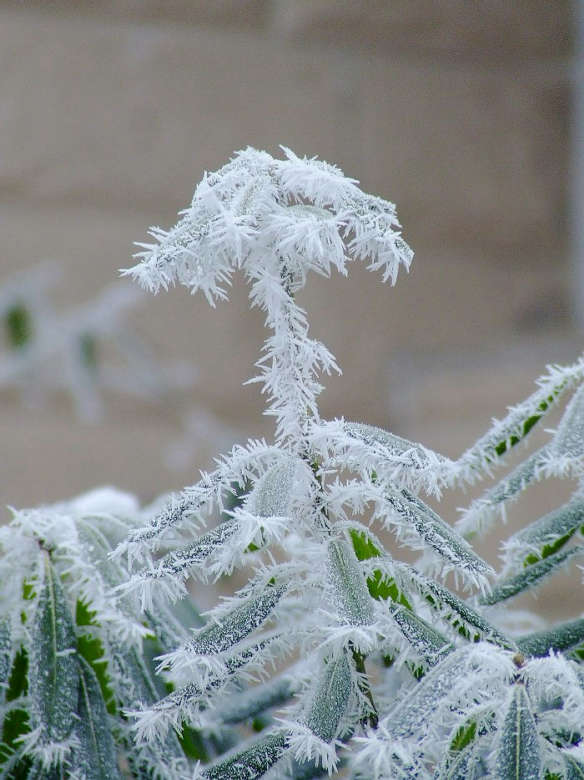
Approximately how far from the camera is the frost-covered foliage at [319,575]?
149mm

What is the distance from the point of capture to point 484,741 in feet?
0.51

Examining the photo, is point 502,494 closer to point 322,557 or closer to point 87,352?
point 322,557

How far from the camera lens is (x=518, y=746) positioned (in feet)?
0.47

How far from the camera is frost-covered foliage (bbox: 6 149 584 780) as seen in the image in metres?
0.15

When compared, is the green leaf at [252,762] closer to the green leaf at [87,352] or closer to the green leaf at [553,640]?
the green leaf at [553,640]

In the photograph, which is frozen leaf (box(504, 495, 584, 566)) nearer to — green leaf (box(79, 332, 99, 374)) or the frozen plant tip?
the frozen plant tip

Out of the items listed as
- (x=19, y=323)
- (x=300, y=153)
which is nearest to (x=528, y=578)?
(x=19, y=323)

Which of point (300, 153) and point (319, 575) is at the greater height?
point (300, 153)

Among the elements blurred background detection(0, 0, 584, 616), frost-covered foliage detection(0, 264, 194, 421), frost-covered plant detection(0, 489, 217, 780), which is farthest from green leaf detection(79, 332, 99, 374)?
frost-covered plant detection(0, 489, 217, 780)

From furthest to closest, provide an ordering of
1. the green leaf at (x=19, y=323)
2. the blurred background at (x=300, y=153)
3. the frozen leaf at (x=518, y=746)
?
the blurred background at (x=300, y=153)
the green leaf at (x=19, y=323)
the frozen leaf at (x=518, y=746)

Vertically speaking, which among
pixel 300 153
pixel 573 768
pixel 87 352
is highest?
pixel 300 153

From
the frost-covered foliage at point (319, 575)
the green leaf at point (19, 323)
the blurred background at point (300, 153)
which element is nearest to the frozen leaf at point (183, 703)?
the frost-covered foliage at point (319, 575)

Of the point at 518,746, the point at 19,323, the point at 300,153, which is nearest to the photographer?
the point at 518,746

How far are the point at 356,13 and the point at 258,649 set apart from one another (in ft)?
3.26
